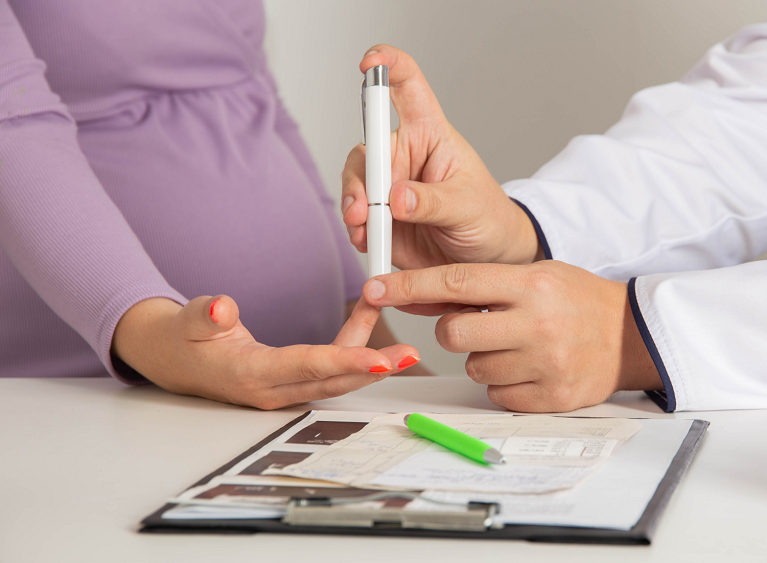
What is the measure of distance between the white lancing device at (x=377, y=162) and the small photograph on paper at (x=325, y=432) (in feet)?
0.52

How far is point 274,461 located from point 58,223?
39 cm

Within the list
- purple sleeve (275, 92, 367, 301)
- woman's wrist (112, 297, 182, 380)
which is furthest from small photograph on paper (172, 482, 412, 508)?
purple sleeve (275, 92, 367, 301)

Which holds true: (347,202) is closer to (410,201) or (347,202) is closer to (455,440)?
(410,201)

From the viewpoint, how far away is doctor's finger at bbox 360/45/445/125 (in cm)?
54

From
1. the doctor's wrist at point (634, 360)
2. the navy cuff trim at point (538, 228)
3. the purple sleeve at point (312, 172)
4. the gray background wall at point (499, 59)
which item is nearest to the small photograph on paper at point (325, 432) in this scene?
the doctor's wrist at point (634, 360)

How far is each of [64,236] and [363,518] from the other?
18.4 inches

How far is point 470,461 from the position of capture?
345 millimetres

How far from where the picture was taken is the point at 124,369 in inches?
24.1

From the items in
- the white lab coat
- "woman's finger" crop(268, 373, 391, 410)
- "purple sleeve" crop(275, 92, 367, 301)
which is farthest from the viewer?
"purple sleeve" crop(275, 92, 367, 301)

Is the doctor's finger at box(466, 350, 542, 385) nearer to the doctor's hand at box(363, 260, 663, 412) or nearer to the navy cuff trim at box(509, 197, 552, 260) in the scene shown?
the doctor's hand at box(363, 260, 663, 412)

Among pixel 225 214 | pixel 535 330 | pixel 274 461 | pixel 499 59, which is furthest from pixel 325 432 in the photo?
pixel 499 59

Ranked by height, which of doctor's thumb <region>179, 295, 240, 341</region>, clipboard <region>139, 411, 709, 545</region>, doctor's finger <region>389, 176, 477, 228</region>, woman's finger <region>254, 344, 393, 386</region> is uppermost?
doctor's finger <region>389, 176, 477, 228</region>

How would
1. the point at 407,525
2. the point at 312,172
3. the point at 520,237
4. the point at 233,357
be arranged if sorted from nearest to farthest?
the point at 407,525
the point at 233,357
the point at 520,237
the point at 312,172

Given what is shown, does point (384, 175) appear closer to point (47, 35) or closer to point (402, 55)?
point (402, 55)
